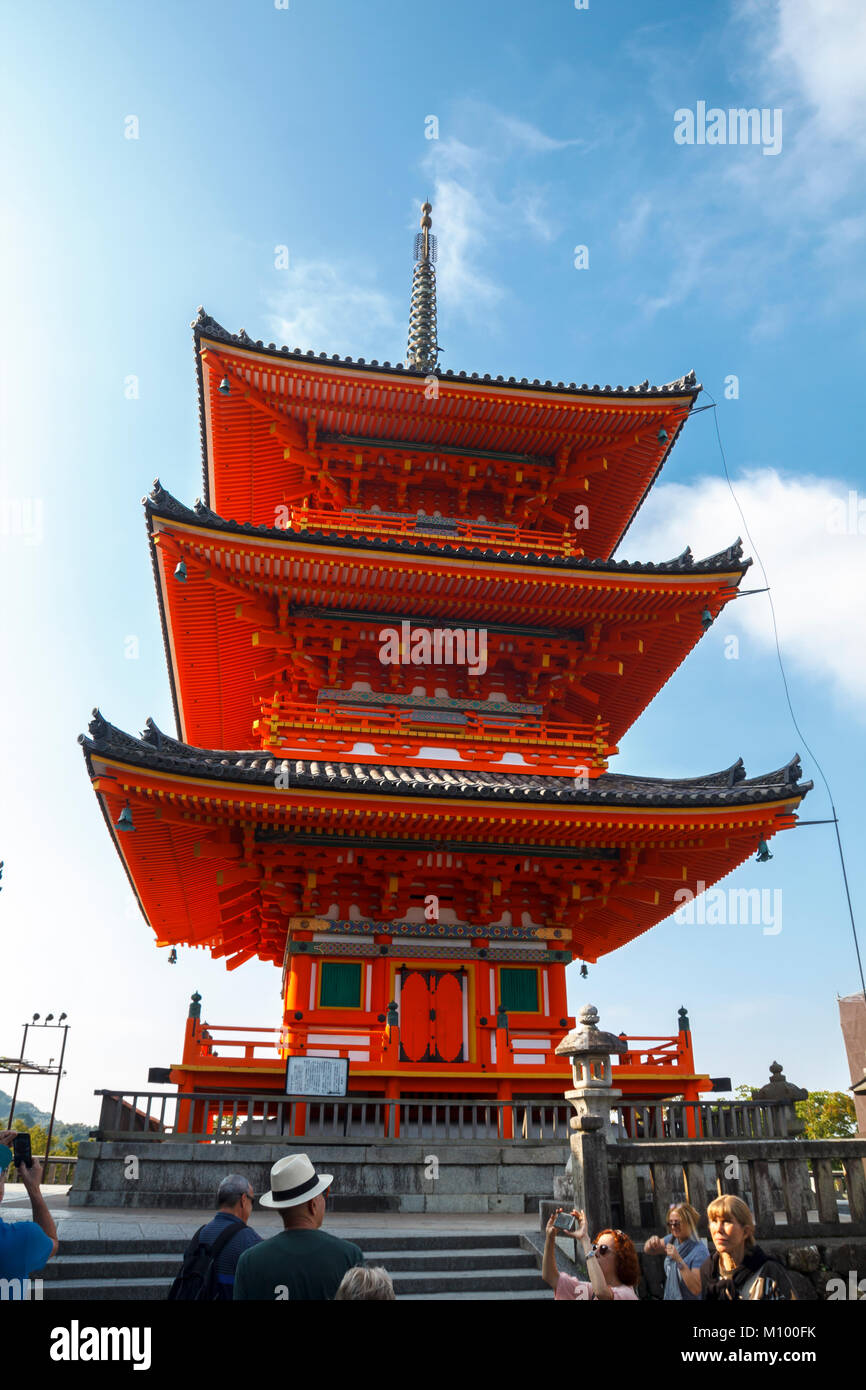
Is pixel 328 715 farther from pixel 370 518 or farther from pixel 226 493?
pixel 226 493

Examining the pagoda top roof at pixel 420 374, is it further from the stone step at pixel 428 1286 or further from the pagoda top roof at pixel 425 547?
the stone step at pixel 428 1286

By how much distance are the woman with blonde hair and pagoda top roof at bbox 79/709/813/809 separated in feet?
33.4

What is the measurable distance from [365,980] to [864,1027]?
95.7 feet

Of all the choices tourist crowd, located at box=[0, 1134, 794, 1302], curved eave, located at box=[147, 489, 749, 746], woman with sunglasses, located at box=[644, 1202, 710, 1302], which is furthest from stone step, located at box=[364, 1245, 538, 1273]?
curved eave, located at box=[147, 489, 749, 746]

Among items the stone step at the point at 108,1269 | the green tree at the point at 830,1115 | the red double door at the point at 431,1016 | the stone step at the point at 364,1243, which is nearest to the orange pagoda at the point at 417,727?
the red double door at the point at 431,1016

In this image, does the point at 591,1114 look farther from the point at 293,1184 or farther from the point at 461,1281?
the point at 293,1184

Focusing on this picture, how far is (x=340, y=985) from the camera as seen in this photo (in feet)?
52.8

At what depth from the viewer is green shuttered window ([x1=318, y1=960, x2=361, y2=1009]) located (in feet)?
52.3

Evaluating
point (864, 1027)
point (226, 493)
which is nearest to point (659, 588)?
point (226, 493)

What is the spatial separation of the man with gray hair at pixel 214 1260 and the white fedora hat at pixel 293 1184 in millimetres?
585

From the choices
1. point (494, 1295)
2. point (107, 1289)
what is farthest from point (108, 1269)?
point (494, 1295)

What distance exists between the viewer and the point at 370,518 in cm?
2014

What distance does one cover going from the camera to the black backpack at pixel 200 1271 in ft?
16.8

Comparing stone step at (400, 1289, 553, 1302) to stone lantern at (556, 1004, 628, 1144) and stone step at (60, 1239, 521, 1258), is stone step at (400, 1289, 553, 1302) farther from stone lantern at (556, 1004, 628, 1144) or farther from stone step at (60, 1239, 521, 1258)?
stone lantern at (556, 1004, 628, 1144)
